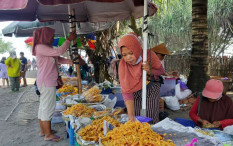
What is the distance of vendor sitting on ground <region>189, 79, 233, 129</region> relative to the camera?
2.33m

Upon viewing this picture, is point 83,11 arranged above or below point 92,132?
above

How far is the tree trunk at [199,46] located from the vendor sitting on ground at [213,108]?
292 centimetres

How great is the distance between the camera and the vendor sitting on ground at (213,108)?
2.33 meters

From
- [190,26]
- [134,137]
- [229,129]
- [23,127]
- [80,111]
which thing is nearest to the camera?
[134,137]

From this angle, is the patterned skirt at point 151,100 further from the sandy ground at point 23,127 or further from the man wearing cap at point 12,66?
the man wearing cap at point 12,66

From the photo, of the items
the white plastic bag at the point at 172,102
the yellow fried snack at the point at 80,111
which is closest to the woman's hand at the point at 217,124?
the yellow fried snack at the point at 80,111

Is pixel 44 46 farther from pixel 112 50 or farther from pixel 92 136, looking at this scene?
pixel 112 50

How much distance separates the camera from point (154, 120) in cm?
256

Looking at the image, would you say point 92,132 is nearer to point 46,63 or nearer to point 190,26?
point 46,63

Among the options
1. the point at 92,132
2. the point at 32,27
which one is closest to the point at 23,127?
the point at 92,132

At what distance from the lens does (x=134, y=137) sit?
152 cm

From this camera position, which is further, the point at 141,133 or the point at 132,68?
the point at 132,68

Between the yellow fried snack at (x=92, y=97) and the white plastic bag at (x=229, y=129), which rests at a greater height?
the yellow fried snack at (x=92, y=97)

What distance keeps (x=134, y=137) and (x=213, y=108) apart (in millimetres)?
1439
